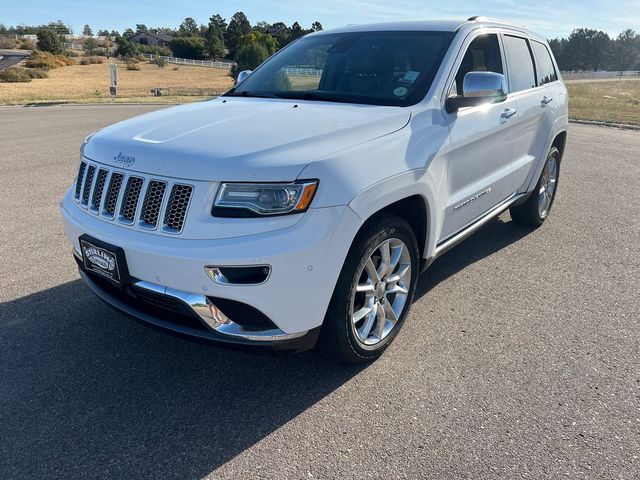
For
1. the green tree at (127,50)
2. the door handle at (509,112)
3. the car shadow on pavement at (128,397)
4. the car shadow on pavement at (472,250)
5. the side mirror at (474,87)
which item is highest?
the green tree at (127,50)

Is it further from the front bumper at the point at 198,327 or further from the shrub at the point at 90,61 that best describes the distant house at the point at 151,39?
the front bumper at the point at 198,327

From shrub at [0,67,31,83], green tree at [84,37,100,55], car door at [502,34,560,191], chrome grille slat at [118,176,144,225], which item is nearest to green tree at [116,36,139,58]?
green tree at [84,37,100,55]

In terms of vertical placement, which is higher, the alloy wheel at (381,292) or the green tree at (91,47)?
the green tree at (91,47)

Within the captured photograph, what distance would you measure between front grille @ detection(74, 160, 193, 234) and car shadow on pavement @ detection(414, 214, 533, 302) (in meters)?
2.14

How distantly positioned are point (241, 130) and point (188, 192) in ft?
1.77

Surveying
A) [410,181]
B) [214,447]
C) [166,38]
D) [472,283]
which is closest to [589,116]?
[472,283]

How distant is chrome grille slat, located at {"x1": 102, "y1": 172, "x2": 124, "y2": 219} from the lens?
280 centimetres

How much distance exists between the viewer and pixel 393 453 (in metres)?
2.45

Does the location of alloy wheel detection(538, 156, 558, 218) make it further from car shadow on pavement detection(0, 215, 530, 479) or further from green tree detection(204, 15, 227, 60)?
green tree detection(204, 15, 227, 60)

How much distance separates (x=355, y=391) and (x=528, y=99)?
320 cm

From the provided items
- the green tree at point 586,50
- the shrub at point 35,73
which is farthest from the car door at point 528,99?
the green tree at point 586,50

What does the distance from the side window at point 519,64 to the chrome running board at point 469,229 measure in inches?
38.2

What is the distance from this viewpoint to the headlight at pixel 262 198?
2.42 meters

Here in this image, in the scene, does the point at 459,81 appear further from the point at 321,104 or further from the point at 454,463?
the point at 454,463
